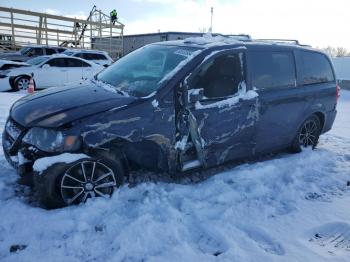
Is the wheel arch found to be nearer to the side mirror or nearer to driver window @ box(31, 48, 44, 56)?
the side mirror

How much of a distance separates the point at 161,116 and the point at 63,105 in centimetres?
105

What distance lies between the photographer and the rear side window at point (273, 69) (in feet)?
15.9

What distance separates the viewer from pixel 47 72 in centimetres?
1304

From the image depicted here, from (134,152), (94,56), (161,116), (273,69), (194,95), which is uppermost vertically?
(94,56)

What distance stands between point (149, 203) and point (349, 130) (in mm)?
6251

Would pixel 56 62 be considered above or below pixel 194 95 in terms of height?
above

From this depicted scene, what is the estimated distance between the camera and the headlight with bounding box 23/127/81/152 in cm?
347

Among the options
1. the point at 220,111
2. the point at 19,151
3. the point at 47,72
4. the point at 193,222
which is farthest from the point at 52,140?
the point at 47,72

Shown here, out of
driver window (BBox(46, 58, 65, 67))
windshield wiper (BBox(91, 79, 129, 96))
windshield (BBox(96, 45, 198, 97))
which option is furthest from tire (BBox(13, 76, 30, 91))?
windshield wiper (BBox(91, 79, 129, 96))

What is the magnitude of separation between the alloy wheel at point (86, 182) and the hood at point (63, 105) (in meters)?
0.52

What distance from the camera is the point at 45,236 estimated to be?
3.12m

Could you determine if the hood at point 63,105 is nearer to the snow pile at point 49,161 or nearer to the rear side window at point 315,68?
the snow pile at point 49,161

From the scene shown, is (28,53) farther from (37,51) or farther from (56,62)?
(56,62)

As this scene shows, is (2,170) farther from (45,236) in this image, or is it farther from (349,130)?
(349,130)
